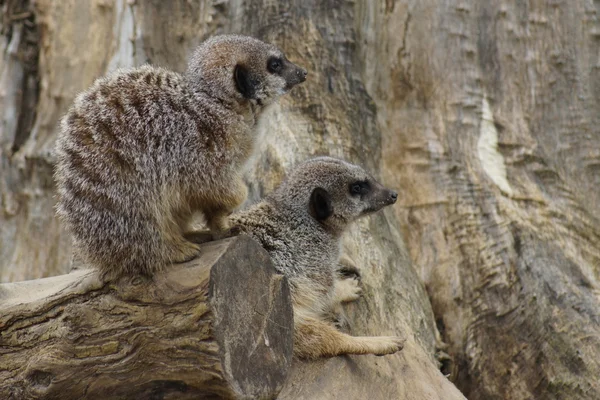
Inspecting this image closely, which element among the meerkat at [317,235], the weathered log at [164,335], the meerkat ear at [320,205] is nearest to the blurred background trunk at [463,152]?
the meerkat at [317,235]

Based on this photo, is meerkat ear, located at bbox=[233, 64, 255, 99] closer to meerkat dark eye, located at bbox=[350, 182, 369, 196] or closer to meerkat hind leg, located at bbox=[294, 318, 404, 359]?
meerkat dark eye, located at bbox=[350, 182, 369, 196]

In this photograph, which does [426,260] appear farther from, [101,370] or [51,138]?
[51,138]

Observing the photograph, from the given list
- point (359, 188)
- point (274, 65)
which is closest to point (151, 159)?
point (274, 65)

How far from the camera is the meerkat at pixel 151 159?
11.2 ft

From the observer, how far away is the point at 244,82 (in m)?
3.87

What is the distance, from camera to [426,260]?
5.89m

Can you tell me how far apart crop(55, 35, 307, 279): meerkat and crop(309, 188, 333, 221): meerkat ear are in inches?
30.9

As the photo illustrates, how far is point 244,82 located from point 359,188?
3.71 feet

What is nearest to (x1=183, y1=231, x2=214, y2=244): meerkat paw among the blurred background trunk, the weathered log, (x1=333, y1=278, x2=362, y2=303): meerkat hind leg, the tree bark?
the weathered log

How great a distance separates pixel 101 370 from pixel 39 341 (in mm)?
381

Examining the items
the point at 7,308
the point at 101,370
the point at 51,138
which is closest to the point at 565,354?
the point at 101,370

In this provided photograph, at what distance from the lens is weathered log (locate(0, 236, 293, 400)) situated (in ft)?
10.5

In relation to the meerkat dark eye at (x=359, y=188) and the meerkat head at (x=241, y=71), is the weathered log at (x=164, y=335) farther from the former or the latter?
the meerkat dark eye at (x=359, y=188)

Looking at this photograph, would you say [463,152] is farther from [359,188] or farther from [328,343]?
[328,343]
